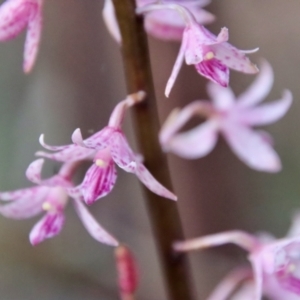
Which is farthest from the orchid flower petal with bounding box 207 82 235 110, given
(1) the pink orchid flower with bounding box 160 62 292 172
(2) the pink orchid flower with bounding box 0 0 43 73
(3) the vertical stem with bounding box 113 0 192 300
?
(2) the pink orchid flower with bounding box 0 0 43 73

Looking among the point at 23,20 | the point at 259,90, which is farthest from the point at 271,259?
the point at 23,20

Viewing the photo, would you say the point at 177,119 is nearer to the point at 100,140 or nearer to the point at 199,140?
the point at 199,140

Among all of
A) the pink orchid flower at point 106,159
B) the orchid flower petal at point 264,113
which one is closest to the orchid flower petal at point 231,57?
the pink orchid flower at point 106,159

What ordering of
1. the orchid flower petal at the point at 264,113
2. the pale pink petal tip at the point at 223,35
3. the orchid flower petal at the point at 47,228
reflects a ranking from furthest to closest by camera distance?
the orchid flower petal at the point at 264,113 < the orchid flower petal at the point at 47,228 < the pale pink petal tip at the point at 223,35

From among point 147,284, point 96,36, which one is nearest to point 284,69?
point 96,36

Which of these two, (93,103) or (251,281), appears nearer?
(251,281)

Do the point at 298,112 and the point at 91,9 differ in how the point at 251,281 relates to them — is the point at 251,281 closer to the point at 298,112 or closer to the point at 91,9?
the point at 298,112

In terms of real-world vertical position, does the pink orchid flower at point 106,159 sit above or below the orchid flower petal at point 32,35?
below

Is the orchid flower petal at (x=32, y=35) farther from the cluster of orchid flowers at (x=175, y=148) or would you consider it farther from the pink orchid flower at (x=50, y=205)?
the pink orchid flower at (x=50, y=205)
